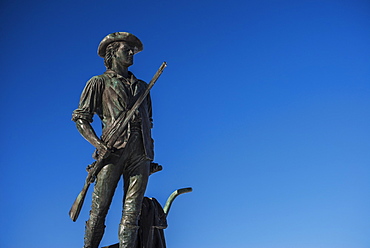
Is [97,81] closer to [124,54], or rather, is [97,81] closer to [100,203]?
[124,54]

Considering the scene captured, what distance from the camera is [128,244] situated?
604 centimetres

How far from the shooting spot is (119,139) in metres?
6.20

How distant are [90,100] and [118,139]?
2.17ft

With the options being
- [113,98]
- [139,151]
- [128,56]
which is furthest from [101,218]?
[128,56]

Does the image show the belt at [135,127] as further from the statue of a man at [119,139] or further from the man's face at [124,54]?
the man's face at [124,54]

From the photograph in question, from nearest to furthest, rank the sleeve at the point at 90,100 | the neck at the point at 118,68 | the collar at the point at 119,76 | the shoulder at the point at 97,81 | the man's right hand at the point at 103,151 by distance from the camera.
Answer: the man's right hand at the point at 103,151 < the sleeve at the point at 90,100 < the shoulder at the point at 97,81 < the collar at the point at 119,76 < the neck at the point at 118,68

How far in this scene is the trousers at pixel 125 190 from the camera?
6.05m

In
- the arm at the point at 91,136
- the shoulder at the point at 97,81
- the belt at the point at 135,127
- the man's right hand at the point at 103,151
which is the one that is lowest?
the man's right hand at the point at 103,151

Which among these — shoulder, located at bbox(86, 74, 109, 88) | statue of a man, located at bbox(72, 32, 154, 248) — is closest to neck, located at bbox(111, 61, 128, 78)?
statue of a man, located at bbox(72, 32, 154, 248)

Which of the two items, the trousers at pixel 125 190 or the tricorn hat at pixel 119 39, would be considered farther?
the tricorn hat at pixel 119 39

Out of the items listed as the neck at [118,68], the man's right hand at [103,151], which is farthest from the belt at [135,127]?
the neck at [118,68]

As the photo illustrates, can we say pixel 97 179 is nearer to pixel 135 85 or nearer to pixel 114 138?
pixel 114 138

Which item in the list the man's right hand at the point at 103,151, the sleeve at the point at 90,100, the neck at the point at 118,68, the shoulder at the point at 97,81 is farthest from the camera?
the neck at the point at 118,68

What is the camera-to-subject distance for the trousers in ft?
19.9
